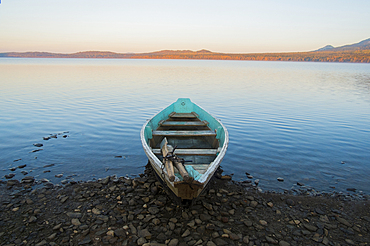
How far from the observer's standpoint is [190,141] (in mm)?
9703

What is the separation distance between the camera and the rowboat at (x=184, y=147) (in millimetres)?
5387

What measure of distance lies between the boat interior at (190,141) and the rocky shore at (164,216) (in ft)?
3.61

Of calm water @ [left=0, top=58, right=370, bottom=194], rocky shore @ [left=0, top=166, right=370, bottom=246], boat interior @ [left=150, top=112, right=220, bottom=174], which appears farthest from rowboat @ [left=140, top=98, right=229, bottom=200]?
calm water @ [left=0, top=58, right=370, bottom=194]

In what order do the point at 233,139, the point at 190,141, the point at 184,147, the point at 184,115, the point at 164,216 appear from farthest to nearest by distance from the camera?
1. the point at 184,115
2. the point at 233,139
3. the point at 190,141
4. the point at 184,147
5. the point at 164,216

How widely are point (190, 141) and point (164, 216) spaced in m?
4.31

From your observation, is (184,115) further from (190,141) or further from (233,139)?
(190,141)

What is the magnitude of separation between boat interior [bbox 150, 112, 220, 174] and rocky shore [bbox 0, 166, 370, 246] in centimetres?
110

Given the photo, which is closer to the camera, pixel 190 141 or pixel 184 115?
pixel 190 141

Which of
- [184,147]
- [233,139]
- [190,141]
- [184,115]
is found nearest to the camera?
[184,147]

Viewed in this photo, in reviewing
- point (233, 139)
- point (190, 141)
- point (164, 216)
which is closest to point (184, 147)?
point (190, 141)

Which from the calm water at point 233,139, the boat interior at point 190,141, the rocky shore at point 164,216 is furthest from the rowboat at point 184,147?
the calm water at point 233,139

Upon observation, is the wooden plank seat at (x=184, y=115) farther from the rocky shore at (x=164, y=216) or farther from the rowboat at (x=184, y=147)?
the rocky shore at (x=164, y=216)

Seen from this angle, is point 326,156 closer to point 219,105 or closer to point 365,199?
point 365,199

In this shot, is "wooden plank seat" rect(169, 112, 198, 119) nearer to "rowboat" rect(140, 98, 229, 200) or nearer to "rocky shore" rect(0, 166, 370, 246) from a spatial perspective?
"rowboat" rect(140, 98, 229, 200)
